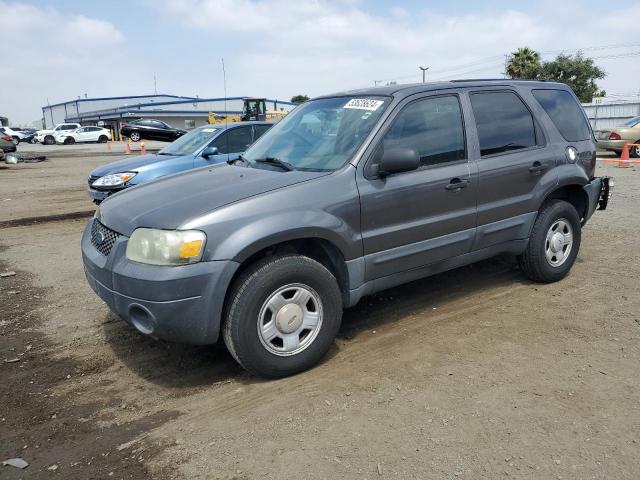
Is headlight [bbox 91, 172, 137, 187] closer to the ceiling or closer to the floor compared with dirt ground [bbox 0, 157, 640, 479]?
closer to the ceiling

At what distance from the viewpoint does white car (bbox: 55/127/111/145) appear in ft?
141

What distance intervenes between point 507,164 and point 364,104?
1.38m

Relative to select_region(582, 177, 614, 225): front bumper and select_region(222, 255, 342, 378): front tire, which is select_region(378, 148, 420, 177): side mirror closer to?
select_region(222, 255, 342, 378): front tire

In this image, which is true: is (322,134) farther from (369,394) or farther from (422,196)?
(369,394)

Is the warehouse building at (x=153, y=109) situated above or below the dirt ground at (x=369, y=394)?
above

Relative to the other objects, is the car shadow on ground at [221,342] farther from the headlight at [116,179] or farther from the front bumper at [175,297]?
the headlight at [116,179]

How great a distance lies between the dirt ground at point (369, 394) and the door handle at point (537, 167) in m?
1.14

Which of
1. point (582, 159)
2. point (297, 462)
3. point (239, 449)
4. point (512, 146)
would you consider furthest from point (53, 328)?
point (582, 159)

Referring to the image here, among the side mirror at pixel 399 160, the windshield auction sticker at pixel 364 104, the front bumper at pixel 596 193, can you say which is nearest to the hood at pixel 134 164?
the windshield auction sticker at pixel 364 104

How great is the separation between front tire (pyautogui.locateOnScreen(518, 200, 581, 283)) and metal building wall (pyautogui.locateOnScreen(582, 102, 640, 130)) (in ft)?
102

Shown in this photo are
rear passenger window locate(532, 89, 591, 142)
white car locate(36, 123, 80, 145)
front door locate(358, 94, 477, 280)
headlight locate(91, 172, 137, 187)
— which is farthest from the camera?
white car locate(36, 123, 80, 145)

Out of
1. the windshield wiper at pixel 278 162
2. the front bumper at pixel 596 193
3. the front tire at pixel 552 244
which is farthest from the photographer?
the front bumper at pixel 596 193

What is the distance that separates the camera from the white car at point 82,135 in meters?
43.1

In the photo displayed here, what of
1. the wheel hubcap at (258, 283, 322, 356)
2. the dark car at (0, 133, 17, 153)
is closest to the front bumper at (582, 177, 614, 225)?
the wheel hubcap at (258, 283, 322, 356)
